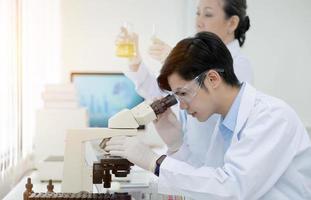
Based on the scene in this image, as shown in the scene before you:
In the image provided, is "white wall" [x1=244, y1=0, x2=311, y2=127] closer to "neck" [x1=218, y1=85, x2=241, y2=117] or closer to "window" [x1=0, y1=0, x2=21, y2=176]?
"window" [x1=0, y1=0, x2=21, y2=176]

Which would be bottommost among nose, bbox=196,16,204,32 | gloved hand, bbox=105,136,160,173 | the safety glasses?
gloved hand, bbox=105,136,160,173

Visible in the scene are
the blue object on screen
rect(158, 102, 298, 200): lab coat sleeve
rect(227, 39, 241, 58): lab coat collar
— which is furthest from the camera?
the blue object on screen

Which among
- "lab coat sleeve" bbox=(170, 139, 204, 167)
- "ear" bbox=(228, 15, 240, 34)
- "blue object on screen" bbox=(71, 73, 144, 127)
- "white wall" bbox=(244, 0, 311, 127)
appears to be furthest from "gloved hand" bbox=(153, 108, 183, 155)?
"white wall" bbox=(244, 0, 311, 127)

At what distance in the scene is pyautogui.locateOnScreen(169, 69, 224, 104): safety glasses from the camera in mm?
1201

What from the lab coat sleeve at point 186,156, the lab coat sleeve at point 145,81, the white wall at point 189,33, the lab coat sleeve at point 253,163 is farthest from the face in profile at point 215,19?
the white wall at point 189,33

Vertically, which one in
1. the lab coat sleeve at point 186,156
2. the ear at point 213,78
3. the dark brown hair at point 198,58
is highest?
the dark brown hair at point 198,58

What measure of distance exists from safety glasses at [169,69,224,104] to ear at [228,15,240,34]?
0.59 meters

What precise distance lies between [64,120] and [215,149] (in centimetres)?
123

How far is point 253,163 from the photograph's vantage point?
1080 mm

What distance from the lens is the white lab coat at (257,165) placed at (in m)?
1.09

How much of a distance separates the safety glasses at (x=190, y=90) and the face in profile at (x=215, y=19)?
0.57 m

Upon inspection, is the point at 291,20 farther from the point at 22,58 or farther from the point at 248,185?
the point at 248,185

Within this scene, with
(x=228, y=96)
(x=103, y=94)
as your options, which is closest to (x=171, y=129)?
(x=228, y=96)

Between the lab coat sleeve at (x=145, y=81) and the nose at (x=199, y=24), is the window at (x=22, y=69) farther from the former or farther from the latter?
the nose at (x=199, y=24)
